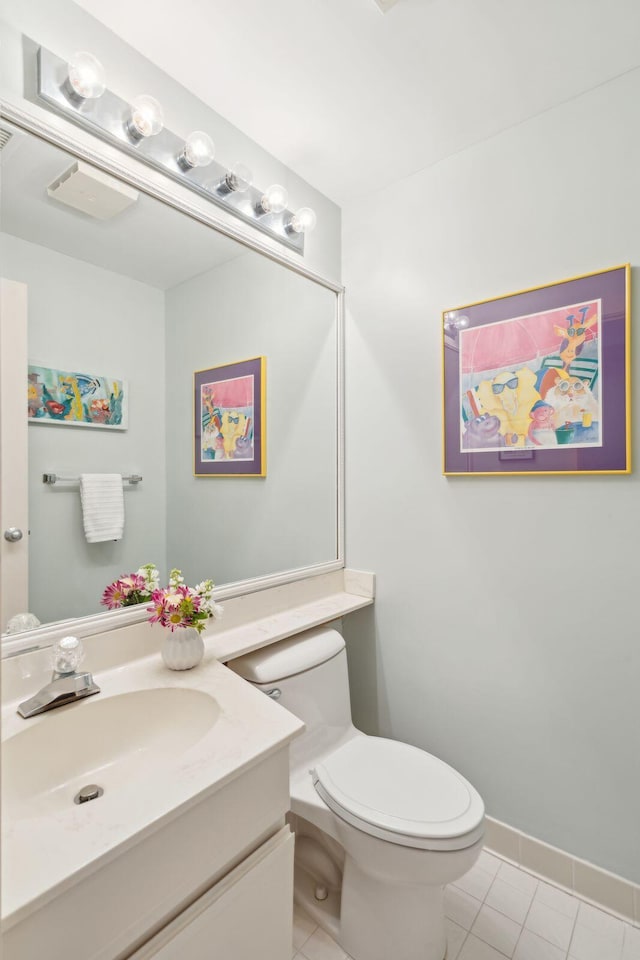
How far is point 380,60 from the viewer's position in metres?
1.33

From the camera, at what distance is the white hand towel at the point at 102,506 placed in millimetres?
1228

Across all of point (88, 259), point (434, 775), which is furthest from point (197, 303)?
point (434, 775)

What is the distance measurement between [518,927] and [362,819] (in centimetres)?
63

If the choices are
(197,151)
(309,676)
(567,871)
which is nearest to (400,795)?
(309,676)

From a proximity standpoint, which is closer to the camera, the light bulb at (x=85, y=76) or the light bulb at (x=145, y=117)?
the light bulb at (x=85, y=76)

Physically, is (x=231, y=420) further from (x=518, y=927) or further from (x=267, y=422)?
(x=518, y=927)

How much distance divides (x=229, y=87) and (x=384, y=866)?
2111 mm

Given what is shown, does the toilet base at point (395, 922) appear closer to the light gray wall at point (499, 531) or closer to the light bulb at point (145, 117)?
the light gray wall at point (499, 531)

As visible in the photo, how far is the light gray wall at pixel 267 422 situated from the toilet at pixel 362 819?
0.35 metres

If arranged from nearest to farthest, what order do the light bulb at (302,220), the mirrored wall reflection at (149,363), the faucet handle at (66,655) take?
the faucet handle at (66,655), the mirrored wall reflection at (149,363), the light bulb at (302,220)

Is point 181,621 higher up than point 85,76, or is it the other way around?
point 85,76

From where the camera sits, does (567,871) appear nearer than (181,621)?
No

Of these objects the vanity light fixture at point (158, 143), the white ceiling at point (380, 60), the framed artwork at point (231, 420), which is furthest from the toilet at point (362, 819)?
the white ceiling at point (380, 60)

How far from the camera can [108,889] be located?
0.72 metres
